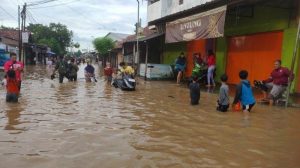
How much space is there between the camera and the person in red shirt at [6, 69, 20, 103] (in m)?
11.0

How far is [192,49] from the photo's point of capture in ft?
71.1

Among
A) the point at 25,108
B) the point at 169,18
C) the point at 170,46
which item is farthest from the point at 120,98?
the point at 170,46

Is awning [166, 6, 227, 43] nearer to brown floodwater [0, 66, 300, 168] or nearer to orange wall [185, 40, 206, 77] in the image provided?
orange wall [185, 40, 206, 77]

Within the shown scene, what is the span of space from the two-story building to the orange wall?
15 centimetres

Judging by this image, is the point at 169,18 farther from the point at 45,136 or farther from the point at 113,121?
the point at 45,136

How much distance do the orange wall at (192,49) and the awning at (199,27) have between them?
6.08ft

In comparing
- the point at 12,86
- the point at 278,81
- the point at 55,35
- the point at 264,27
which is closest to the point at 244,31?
the point at 264,27

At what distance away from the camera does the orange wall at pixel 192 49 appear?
2031 cm

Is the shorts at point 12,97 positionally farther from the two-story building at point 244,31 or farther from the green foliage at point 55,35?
the green foliage at point 55,35

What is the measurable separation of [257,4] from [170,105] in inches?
234

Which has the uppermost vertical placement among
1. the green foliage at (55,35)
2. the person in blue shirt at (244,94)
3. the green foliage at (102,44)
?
the green foliage at (55,35)

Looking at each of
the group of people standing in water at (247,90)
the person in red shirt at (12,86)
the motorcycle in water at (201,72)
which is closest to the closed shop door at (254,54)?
the motorcycle in water at (201,72)

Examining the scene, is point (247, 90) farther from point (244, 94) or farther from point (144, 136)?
point (144, 136)

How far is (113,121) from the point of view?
8.33 metres
